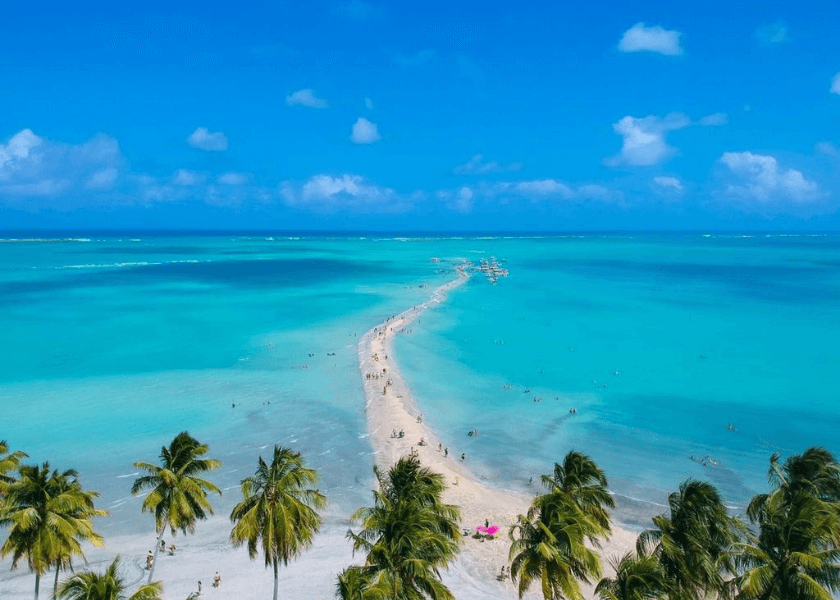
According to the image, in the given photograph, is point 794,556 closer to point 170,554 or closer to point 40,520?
point 40,520

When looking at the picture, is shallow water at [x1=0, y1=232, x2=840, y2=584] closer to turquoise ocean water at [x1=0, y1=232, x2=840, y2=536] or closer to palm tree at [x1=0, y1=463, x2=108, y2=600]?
turquoise ocean water at [x1=0, y1=232, x2=840, y2=536]

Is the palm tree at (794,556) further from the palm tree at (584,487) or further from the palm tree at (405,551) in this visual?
the palm tree at (405,551)

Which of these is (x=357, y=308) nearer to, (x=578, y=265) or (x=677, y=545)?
(x=677, y=545)

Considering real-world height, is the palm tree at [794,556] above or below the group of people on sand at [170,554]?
above

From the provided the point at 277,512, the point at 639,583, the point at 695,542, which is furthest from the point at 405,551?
the point at 695,542

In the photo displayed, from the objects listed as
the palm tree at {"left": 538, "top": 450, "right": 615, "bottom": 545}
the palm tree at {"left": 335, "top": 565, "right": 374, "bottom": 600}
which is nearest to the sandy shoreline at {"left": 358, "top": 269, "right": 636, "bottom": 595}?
the palm tree at {"left": 538, "top": 450, "right": 615, "bottom": 545}

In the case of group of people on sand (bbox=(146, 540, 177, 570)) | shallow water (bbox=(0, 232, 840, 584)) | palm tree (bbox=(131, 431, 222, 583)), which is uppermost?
palm tree (bbox=(131, 431, 222, 583))

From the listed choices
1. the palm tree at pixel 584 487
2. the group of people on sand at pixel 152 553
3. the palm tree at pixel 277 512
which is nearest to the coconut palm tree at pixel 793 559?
the palm tree at pixel 584 487
